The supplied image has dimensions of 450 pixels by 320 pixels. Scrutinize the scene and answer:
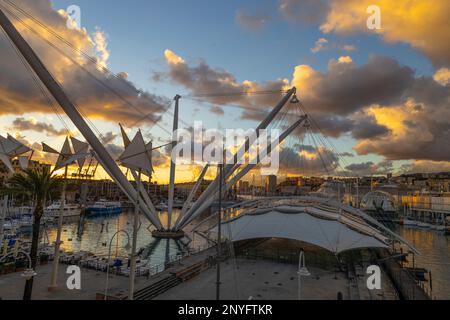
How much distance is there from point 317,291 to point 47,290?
70.4ft

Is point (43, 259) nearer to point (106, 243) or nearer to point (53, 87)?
point (53, 87)

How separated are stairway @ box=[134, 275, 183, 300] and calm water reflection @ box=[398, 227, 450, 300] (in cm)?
2604

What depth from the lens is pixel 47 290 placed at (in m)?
23.4

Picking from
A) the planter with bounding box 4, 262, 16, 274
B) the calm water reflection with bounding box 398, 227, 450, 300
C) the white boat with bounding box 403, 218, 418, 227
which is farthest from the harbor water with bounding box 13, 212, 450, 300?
the white boat with bounding box 403, 218, 418, 227

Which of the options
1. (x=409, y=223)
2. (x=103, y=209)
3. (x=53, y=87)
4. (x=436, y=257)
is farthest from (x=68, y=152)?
(x=409, y=223)

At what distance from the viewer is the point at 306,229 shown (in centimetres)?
3550

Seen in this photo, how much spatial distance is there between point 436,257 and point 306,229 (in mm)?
31096

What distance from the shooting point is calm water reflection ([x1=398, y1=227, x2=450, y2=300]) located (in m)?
34.3

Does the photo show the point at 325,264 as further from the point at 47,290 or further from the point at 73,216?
the point at 73,216

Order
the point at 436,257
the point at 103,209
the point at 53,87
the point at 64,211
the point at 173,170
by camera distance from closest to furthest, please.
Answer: the point at 53,87
the point at 436,257
the point at 173,170
the point at 64,211
the point at 103,209

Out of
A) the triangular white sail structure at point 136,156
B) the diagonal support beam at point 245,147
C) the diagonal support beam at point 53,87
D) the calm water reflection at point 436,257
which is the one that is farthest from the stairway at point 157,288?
the calm water reflection at point 436,257

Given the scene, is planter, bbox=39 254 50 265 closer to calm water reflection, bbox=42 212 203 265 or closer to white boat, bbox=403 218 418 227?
calm water reflection, bbox=42 212 203 265

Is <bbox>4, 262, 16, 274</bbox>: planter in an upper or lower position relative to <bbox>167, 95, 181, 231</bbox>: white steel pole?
lower
